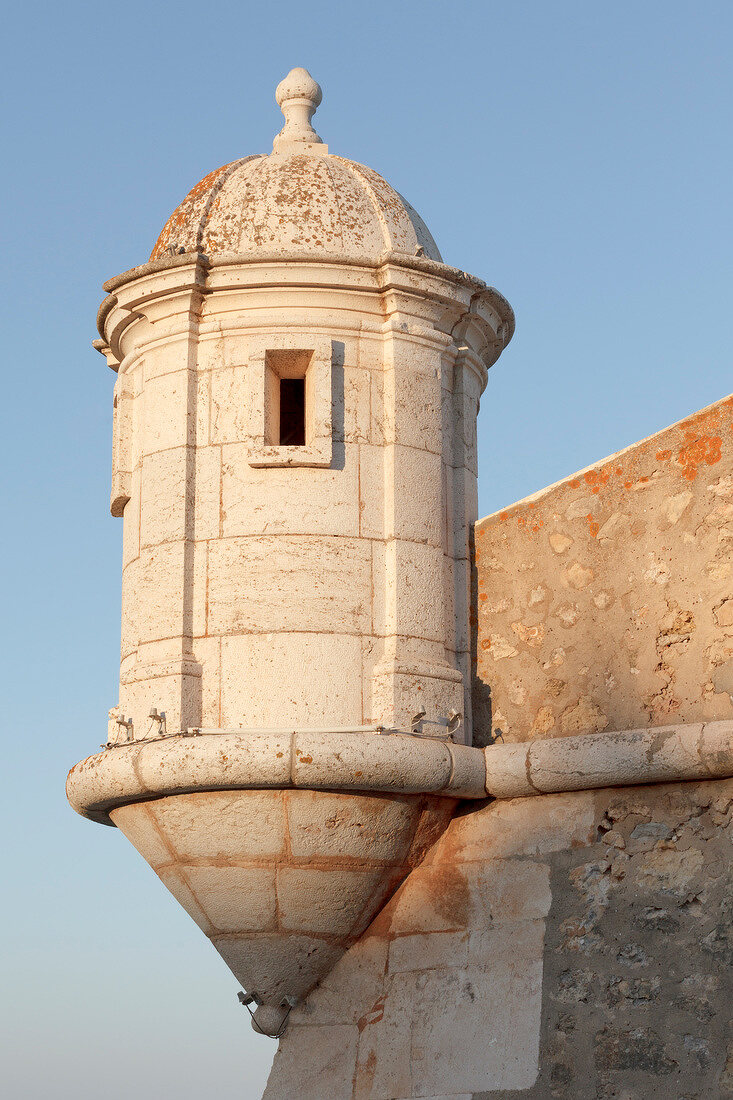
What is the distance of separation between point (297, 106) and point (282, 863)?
15.0ft

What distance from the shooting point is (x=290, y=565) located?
8.19 meters

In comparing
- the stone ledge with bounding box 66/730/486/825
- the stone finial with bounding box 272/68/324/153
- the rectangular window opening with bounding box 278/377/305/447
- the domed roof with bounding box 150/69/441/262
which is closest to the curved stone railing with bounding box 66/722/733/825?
the stone ledge with bounding box 66/730/486/825

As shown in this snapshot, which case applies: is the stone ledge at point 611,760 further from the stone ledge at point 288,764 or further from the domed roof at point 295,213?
the domed roof at point 295,213

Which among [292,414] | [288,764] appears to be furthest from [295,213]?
[288,764]

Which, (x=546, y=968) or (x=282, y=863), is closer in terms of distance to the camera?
(x=546, y=968)

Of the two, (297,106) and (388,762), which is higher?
(297,106)

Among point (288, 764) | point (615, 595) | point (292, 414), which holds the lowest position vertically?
point (288, 764)

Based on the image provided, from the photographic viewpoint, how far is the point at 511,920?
795 cm

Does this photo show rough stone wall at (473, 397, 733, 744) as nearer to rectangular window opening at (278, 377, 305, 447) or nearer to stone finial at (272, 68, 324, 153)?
rectangular window opening at (278, 377, 305, 447)

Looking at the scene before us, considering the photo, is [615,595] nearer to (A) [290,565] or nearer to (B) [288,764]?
(A) [290,565]

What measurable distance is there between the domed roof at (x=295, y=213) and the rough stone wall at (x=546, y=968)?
313cm

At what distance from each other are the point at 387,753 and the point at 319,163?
3496 mm

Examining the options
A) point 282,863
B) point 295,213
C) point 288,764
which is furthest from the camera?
point 295,213

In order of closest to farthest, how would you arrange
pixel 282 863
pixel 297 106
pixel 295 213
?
pixel 282 863 < pixel 295 213 < pixel 297 106
